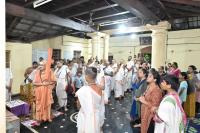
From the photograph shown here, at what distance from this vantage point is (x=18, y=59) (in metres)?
7.73

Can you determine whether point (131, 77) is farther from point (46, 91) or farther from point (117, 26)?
point (46, 91)

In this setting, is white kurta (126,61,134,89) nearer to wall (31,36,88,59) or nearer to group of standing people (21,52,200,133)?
group of standing people (21,52,200,133)

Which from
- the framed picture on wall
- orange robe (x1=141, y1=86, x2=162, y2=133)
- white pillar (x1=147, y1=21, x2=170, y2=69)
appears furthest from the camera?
the framed picture on wall

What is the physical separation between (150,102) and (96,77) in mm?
1074

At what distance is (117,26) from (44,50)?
4300mm

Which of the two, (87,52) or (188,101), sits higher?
(87,52)

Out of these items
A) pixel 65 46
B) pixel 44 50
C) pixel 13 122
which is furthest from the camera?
pixel 65 46

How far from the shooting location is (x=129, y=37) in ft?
39.7

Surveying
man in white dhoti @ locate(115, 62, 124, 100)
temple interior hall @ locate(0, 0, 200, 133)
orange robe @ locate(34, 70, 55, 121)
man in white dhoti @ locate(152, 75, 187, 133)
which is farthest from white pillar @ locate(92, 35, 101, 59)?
man in white dhoti @ locate(152, 75, 187, 133)

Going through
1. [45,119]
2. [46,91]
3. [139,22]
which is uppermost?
[139,22]

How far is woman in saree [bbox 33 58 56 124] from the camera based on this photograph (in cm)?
449

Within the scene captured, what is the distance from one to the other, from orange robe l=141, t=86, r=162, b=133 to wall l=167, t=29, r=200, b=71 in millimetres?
7297

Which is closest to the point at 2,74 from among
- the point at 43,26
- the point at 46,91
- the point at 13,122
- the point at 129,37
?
the point at 13,122

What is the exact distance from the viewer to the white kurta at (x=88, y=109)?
255cm
